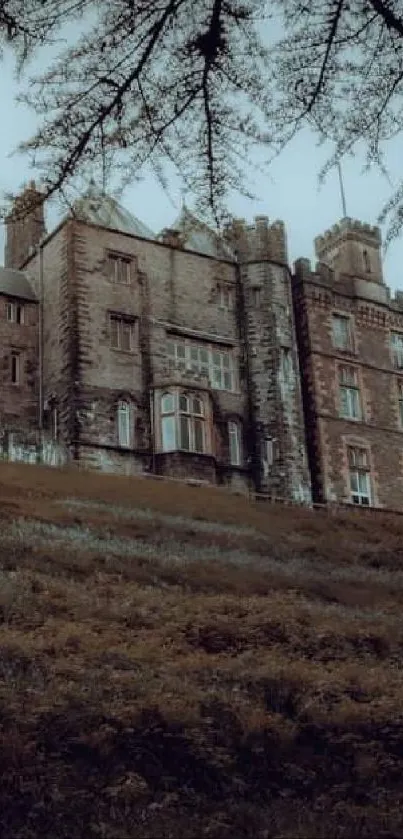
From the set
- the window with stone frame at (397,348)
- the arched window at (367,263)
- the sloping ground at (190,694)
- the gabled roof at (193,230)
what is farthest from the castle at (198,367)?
the gabled roof at (193,230)

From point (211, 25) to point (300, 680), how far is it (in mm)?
7703

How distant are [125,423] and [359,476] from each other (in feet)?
33.6

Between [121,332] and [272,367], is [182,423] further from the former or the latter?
[272,367]

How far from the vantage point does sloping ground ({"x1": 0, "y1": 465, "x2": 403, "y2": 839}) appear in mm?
7492

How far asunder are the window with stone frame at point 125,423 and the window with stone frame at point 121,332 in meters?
2.30

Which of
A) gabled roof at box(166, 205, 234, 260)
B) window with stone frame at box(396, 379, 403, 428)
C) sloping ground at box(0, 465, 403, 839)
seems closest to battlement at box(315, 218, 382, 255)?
window with stone frame at box(396, 379, 403, 428)

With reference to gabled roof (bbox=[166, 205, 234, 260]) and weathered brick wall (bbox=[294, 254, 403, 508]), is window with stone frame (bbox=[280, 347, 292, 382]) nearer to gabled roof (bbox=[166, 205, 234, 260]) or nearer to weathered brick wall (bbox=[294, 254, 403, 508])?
weathered brick wall (bbox=[294, 254, 403, 508])

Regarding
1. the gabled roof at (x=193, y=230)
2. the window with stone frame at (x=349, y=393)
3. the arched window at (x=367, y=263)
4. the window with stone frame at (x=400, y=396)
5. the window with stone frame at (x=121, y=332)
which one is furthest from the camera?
the arched window at (x=367, y=263)

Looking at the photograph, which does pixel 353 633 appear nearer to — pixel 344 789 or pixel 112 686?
pixel 112 686

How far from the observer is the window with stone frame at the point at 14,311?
39.5 meters

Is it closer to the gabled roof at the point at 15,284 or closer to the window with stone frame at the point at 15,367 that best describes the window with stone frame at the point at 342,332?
the gabled roof at the point at 15,284

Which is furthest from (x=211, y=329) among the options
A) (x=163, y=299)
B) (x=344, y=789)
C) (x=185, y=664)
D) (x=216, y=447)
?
(x=344, y=789)

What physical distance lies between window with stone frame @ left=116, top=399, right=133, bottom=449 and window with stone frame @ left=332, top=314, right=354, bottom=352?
34.7 feet

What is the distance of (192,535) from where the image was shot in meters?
23.9
